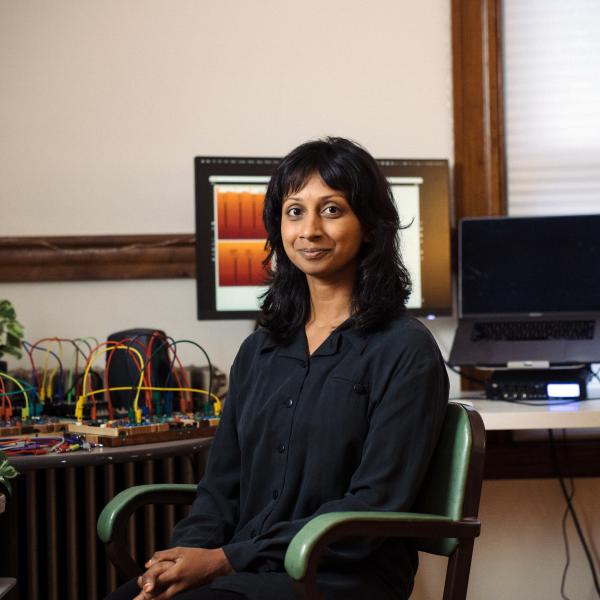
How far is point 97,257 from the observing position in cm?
291

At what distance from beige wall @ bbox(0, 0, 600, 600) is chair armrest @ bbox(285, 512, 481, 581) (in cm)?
161

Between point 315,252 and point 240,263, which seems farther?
point 240,263

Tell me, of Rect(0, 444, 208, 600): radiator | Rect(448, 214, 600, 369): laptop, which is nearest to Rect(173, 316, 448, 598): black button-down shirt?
Rect(0, 444, 208, 600): radiator

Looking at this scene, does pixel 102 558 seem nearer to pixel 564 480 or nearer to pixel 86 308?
pixel 86 308

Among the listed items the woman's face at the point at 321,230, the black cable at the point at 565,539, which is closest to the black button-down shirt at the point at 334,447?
the woman's face at the point at 321,230

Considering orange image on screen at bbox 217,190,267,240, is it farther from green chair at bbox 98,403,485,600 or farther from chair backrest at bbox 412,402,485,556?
chair backrest at bbox 412,402,485,556

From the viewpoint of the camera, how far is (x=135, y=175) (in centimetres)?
295

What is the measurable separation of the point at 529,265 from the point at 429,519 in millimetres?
1609

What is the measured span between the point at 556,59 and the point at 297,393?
2.03 metres

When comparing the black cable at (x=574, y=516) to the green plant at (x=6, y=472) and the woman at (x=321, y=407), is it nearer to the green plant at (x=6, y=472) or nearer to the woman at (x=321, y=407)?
the woman at (x=321, y=407)

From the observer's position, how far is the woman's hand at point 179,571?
1454mm

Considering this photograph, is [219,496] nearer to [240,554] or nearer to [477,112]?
[240,554]

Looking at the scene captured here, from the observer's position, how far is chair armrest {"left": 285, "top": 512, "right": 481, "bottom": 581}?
1286mm

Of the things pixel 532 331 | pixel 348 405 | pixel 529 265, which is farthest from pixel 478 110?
pixel 348 405
